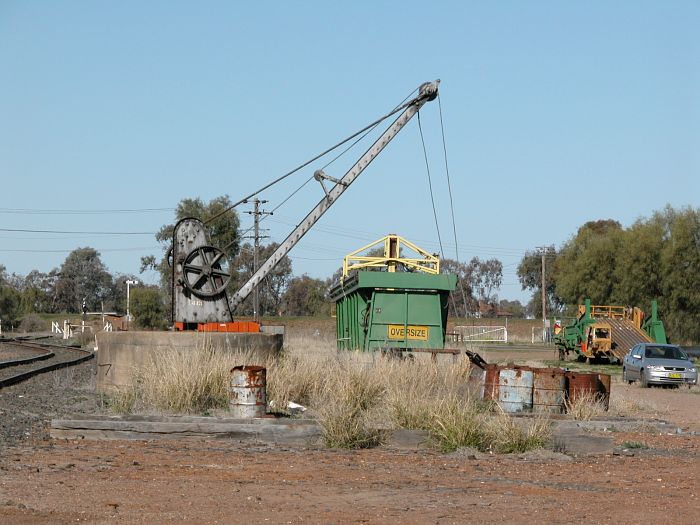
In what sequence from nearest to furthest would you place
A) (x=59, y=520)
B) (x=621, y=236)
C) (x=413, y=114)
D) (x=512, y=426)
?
(x=59, y=520)
(x=512, y=426)
(x=413, y=114)
(x=621, y=236)

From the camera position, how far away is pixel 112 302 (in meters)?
137

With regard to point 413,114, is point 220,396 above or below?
below

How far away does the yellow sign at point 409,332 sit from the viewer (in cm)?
2853

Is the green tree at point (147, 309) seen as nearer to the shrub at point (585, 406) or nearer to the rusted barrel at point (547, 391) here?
the shrub at point (585, 406)

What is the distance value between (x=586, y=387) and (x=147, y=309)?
6697 centimetres

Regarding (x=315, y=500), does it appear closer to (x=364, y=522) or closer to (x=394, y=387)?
(x=364, y=522)

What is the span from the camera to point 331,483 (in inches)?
435

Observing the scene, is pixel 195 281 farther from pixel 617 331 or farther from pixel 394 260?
pixel 617 331

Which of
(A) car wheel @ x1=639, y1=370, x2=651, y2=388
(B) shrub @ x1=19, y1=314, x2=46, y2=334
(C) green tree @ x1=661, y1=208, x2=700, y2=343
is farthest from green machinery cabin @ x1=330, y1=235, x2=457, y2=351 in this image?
(B) shrub @ x1=19, y1=314, x2=46, y2=334

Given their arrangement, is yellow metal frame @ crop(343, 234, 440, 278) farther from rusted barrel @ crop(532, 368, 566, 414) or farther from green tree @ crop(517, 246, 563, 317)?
green tree @ crop(517, 246, 563, 317)

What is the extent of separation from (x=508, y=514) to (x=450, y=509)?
0.51 metres

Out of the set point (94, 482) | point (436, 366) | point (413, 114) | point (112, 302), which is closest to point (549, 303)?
point (112, 302)

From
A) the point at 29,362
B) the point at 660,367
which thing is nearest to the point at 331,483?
the point at 660,367

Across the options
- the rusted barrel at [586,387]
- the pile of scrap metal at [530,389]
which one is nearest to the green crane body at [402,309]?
the rusted barrel at [586,387]
